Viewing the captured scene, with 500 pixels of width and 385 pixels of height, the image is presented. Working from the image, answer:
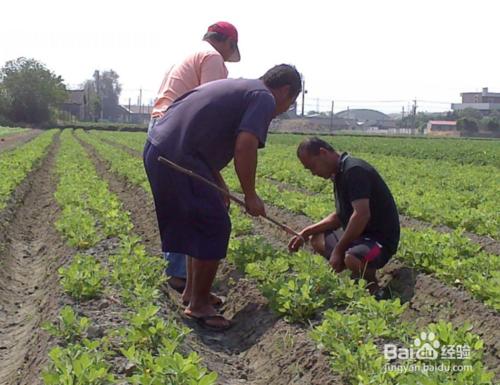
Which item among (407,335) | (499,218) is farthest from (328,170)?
(499,218)

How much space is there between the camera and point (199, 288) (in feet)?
18.1

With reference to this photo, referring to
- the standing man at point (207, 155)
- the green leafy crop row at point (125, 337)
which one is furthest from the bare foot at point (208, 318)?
the green leafy crop row at point (125, 337)

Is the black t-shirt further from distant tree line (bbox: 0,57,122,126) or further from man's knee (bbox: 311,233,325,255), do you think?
distant tree line (bbox: 0,57,122,126)

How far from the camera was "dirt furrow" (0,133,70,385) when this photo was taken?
4.68 meters

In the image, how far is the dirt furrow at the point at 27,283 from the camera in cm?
468

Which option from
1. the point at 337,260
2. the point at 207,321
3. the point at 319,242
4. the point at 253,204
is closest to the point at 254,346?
the point at 207,321

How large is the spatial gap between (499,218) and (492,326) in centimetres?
462

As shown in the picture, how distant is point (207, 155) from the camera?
17.5 ft

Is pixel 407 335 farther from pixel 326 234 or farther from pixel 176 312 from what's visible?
pixel 326 234

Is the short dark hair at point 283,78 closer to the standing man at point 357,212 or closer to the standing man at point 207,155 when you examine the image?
the standing man at point 207,155

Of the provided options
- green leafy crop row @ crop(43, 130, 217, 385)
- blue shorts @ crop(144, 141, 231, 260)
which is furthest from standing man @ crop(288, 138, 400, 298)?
green leafy crop row @ crop(43, 130, 217, 385)

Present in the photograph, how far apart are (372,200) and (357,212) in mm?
318

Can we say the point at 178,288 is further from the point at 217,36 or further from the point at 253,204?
the point at 217,36

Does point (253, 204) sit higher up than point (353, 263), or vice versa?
point (253, 204)
